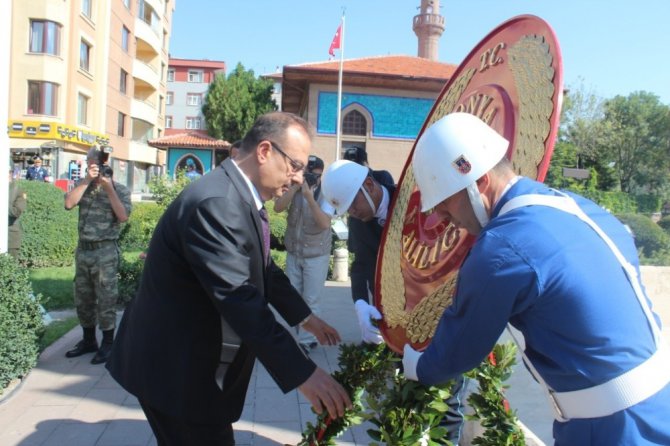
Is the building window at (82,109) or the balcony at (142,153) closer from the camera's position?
the building window at (82,109)

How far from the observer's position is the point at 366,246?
379cm

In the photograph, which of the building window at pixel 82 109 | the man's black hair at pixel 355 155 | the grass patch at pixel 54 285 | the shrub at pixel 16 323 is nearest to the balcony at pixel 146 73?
the building window at pixel 82 109

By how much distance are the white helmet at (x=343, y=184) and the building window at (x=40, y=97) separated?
28159 millimetres

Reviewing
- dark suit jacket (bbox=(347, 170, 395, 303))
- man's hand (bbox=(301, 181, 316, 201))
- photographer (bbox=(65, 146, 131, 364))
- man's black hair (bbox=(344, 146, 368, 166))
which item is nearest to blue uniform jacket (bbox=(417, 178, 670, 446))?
dark suit jacket (bbox=(347, 170, 395, 303))

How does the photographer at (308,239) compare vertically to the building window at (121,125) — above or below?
below

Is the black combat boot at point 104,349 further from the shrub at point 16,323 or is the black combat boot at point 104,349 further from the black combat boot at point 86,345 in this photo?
the shrub at point 16,323

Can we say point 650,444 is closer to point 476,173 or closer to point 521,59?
point 476,173

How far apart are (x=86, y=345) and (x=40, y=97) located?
25.5 metres

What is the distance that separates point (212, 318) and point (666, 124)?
174ft

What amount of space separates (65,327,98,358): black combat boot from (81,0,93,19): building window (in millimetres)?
28249

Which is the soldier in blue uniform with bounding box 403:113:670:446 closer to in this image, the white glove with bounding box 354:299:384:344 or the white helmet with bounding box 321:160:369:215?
the white glove with bounding box 354:299:384:344

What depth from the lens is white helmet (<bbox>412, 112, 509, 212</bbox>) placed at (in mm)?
1580

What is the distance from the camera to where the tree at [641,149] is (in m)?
44.6

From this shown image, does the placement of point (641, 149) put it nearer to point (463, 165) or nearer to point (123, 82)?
point (123, 82)
